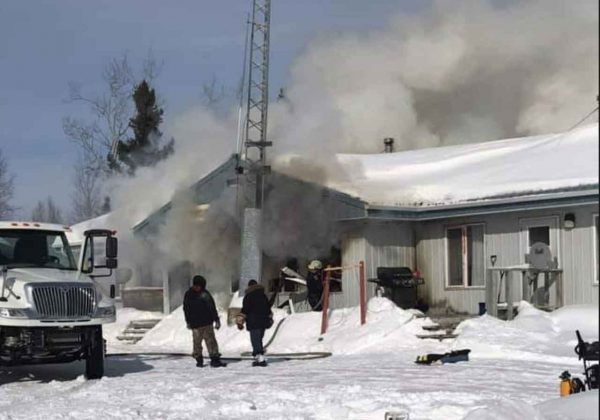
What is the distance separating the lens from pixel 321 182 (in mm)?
23688

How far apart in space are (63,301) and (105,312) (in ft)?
2.62

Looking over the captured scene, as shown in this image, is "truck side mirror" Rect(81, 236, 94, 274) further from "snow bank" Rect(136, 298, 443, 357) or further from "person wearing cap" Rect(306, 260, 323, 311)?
"person wearing cap" Rect(306, 260, 323, 311)

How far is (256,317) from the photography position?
16812 mm

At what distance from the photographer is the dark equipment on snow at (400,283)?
21812mm

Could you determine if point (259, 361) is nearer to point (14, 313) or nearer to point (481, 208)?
point (14, 313)

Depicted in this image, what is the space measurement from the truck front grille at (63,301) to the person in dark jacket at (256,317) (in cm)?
322

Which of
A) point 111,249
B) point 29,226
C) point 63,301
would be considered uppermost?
point 29,226

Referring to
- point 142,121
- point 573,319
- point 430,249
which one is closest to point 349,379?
point 573,319

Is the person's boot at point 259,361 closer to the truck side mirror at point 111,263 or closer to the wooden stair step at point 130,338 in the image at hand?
the truck side mirror at point 111,263

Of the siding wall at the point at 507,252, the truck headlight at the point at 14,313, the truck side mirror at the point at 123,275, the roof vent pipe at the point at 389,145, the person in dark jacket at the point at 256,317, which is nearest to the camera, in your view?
the truck headlight at the point at 14,313

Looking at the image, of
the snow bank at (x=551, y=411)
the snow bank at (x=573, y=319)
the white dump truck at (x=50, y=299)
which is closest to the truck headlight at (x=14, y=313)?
the white dump truck at (x=50, y=299)

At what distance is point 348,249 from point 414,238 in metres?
1.68

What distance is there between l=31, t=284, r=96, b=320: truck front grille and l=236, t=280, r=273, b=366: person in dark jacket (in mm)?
3220

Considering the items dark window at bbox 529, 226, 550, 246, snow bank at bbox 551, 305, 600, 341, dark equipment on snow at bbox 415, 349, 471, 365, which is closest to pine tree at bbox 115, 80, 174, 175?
dark window at bbox 529, 226, 550, 246
